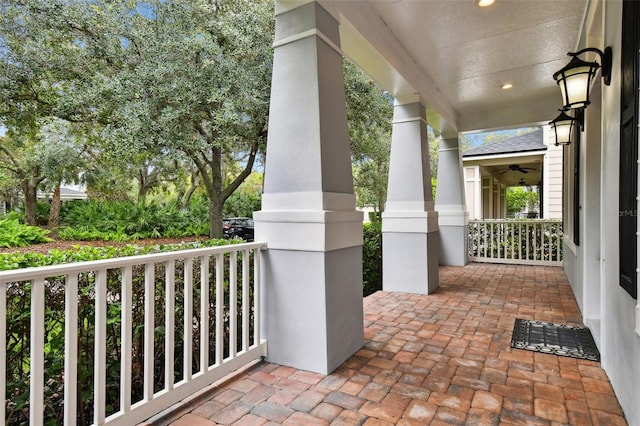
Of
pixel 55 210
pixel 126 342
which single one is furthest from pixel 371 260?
pixel 55 210

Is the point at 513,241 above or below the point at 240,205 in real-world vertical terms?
below

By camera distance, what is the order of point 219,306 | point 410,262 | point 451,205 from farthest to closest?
point 451,205 → point 410,262 → point 219,306

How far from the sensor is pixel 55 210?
1075cm

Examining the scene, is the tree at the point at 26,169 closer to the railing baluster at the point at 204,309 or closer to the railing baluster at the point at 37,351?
the railing baluster at the point at 204,309

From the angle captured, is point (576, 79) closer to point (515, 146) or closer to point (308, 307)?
point (308, 307)

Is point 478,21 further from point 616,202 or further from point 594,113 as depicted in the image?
point 616,202

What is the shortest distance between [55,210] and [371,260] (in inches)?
405

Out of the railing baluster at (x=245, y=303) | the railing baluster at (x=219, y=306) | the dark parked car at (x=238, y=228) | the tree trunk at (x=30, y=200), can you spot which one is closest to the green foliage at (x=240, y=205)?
the dark parked car at (x=238, y=228)

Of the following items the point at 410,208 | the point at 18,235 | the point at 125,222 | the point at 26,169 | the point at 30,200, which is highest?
Answer: the point at 26,169

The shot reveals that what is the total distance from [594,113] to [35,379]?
14.9 ft

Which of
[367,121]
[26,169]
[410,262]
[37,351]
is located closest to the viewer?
[37,351]

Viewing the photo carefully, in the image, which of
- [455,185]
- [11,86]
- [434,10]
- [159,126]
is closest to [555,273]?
[455,185]

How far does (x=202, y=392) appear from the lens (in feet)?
7.23

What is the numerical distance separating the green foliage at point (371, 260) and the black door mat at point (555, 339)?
2680 millimetres
